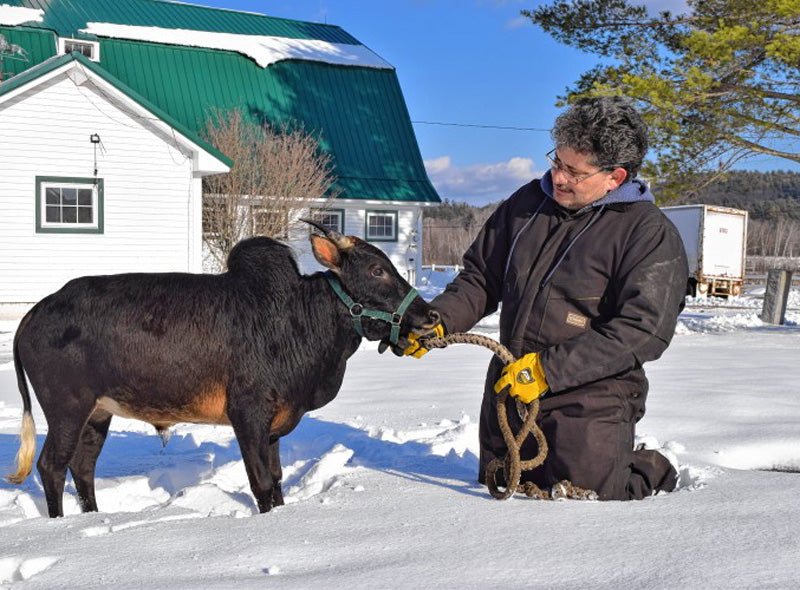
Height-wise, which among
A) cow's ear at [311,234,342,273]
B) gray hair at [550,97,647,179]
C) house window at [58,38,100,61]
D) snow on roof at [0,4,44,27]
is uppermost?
snow on roof at [0,4,44,27]

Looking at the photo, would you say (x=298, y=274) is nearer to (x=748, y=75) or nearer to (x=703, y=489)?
(x=703, y=489)

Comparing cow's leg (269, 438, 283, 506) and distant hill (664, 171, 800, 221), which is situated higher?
distant hill (664, 171, 800, 221)

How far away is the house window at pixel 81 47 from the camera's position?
1952 cm

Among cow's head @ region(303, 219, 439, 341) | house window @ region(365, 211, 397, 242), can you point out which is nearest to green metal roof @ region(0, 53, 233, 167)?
house window @ region(365, 211, 397, 242)

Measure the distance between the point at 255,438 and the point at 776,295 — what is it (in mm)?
15916

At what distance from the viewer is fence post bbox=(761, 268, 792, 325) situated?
1700 cm

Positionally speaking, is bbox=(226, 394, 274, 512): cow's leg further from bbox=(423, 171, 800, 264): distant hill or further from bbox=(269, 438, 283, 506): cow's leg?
bbox=(423, 171, 800, 264): distant hill

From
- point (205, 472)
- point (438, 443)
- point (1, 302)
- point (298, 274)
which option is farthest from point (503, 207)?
point (1, 302)

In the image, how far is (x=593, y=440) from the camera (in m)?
3.72

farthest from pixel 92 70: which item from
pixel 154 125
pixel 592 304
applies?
pixel 592 304

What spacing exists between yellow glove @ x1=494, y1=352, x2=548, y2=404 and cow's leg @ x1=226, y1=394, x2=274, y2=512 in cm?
113

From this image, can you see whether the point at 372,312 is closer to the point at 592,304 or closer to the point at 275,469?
the point at 275,469

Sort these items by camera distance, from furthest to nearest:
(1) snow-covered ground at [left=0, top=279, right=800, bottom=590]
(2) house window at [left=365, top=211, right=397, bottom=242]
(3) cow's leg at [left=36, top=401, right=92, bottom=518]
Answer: (2) house window at [left=365, top=211, right=397, bottom=242] → (3) cow's leg at [left=36, top=401, right=92, bottom=518] → (1) snow-covered ground at [left=0, top=279, right=800, bottom=590]

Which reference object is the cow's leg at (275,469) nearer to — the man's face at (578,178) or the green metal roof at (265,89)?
the man's face at (578,178)
